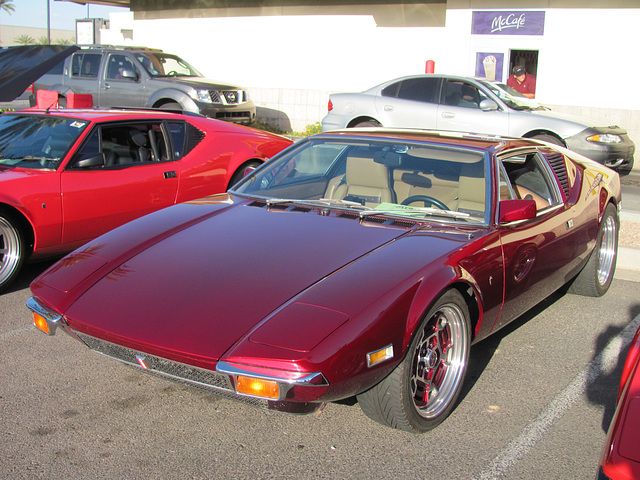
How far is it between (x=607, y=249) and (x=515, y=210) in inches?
92.8

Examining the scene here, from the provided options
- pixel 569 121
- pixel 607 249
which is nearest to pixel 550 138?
pixel 569 121

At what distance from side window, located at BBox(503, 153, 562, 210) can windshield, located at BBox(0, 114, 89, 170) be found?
3628 mm

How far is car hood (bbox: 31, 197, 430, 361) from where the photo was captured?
2850mm

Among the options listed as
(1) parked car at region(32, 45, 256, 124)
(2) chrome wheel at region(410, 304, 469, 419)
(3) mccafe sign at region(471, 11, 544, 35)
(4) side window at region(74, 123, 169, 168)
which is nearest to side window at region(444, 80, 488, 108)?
(3) mccafe sign at region(471, 11, 544, 35)

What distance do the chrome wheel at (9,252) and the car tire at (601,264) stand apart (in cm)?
437

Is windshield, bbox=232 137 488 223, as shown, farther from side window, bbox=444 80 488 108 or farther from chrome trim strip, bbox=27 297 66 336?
side window, bbox=444 80 488 108

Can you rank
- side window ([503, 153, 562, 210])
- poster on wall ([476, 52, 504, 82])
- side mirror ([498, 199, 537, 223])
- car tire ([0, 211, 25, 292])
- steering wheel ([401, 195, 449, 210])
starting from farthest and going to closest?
poster on wall ([476, 52, 504, 82])
car tire ([0, 211, 25, 292])
side window ([503, 153, 562, 210])
steering wheel ([401, 195, 449, 210])
side mirror ([498, 199, 537, 223])

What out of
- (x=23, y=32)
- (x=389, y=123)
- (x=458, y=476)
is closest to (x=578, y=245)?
(x=458, y=476)

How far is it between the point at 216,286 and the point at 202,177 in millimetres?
3613

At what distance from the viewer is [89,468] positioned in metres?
2.78

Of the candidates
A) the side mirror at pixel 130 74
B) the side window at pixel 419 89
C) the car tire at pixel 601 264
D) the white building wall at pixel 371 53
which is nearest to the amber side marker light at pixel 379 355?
the car tire at pixel 601 264

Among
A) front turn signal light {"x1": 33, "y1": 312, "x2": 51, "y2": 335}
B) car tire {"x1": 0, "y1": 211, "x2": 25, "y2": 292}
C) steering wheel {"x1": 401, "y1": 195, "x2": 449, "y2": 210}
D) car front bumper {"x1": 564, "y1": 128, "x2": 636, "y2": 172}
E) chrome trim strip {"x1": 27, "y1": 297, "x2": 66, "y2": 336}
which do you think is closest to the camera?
chrome trim strip {"x1": 27, "y1": 297, "x2": 66, "y2": 336}

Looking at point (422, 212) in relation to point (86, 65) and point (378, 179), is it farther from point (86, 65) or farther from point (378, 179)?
point (86, 65)

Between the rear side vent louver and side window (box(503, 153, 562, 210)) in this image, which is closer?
side window (box(503, 153, 562, 210))
